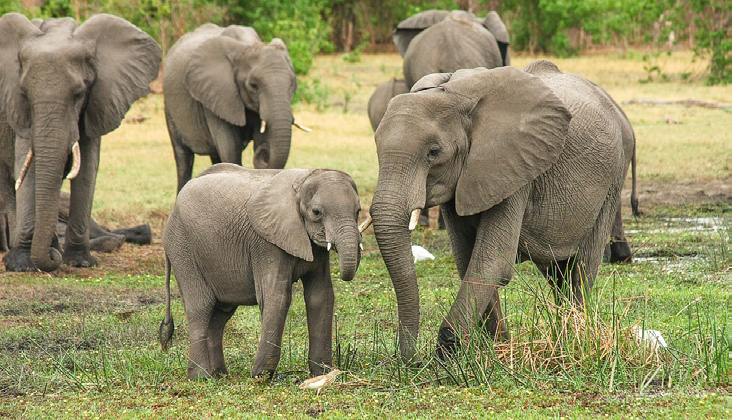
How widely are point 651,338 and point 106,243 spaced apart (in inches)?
257

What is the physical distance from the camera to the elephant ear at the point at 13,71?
9.38 metres

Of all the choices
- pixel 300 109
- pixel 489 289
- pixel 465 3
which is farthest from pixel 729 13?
pixel 489 289

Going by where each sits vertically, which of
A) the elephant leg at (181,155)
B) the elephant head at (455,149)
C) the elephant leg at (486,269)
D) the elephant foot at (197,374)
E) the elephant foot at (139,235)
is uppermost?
the elephant head at (455,149)

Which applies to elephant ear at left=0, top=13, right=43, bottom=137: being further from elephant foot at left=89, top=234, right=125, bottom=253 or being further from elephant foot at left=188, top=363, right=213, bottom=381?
elephant foot at left=188, top=363, right=213, bottom=381

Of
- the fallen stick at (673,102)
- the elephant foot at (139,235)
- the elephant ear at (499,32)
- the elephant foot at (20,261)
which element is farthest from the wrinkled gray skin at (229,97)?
the fallen stick at (673,102)

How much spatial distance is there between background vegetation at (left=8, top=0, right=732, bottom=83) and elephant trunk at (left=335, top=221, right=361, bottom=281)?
17.0 metres

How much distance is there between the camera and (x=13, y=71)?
31.0ft

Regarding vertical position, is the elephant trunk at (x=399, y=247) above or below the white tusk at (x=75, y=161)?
above

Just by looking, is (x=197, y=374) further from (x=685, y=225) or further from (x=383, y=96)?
(x=383, y=96)

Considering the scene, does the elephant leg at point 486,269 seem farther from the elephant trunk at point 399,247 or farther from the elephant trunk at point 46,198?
the elephant trunk at point 46,198

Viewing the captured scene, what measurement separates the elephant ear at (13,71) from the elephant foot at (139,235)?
2.10m

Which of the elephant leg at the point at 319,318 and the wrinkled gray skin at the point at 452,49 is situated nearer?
Answer: the elephant leg at the point at 319,318

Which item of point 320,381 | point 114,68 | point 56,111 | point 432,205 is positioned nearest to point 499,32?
point 114,68

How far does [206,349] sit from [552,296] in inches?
88.9
